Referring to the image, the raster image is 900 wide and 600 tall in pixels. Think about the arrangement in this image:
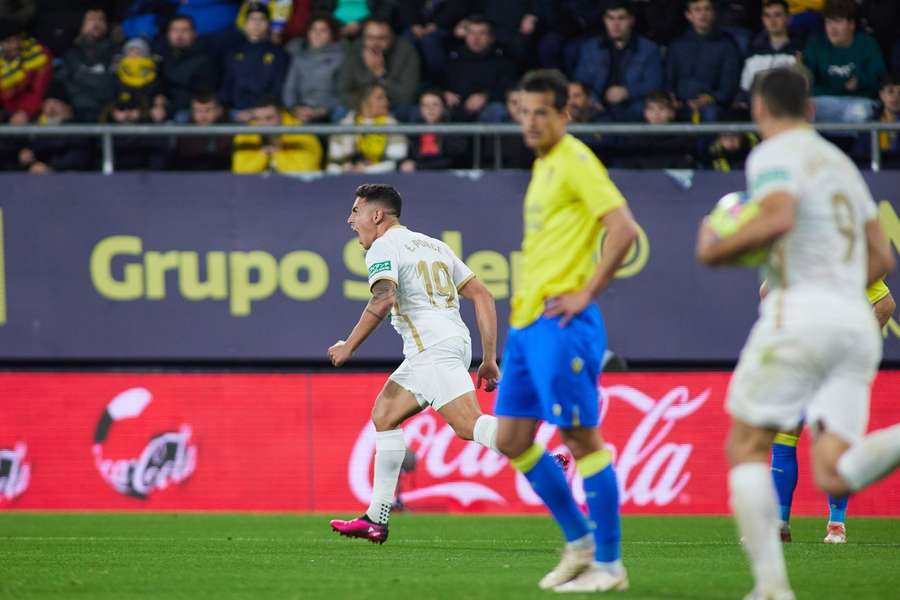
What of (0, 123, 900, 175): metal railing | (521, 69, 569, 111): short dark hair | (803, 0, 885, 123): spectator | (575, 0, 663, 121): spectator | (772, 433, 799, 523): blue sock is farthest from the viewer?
(575, 0, 663, 121): spectator

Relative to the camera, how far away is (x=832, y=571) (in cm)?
722

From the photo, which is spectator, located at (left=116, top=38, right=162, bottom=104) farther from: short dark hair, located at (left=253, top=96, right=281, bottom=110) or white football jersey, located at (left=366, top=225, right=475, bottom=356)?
white football jersey, located at (left=366, top=225, right=475, bottom=356)

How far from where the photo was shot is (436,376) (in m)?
9.13

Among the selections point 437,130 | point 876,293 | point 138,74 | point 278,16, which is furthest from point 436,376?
point 278,16

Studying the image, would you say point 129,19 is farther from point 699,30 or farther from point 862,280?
point 862,280

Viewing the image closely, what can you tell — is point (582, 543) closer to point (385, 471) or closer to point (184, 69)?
point (385, 471)

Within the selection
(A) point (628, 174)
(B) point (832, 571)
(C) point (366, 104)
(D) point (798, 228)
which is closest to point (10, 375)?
(C) point (366, 104)

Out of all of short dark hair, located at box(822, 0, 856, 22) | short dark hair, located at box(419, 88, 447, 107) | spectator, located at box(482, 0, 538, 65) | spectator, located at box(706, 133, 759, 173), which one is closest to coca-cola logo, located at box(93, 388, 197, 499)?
Result: short dark hair, located at box(419, 88, 447, 107)

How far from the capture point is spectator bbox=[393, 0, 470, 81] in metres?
14.8

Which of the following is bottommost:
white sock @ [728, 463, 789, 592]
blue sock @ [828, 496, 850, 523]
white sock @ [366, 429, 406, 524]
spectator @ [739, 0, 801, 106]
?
blue sock @ [828, 496, 850, 523]

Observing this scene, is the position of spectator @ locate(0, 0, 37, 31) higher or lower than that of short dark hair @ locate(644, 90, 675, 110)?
higher

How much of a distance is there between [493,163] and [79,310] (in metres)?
4.14

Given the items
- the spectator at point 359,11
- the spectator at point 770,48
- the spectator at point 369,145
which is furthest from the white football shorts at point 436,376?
the spectator at point 359,11

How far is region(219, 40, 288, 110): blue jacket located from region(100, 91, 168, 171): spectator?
0.95m
